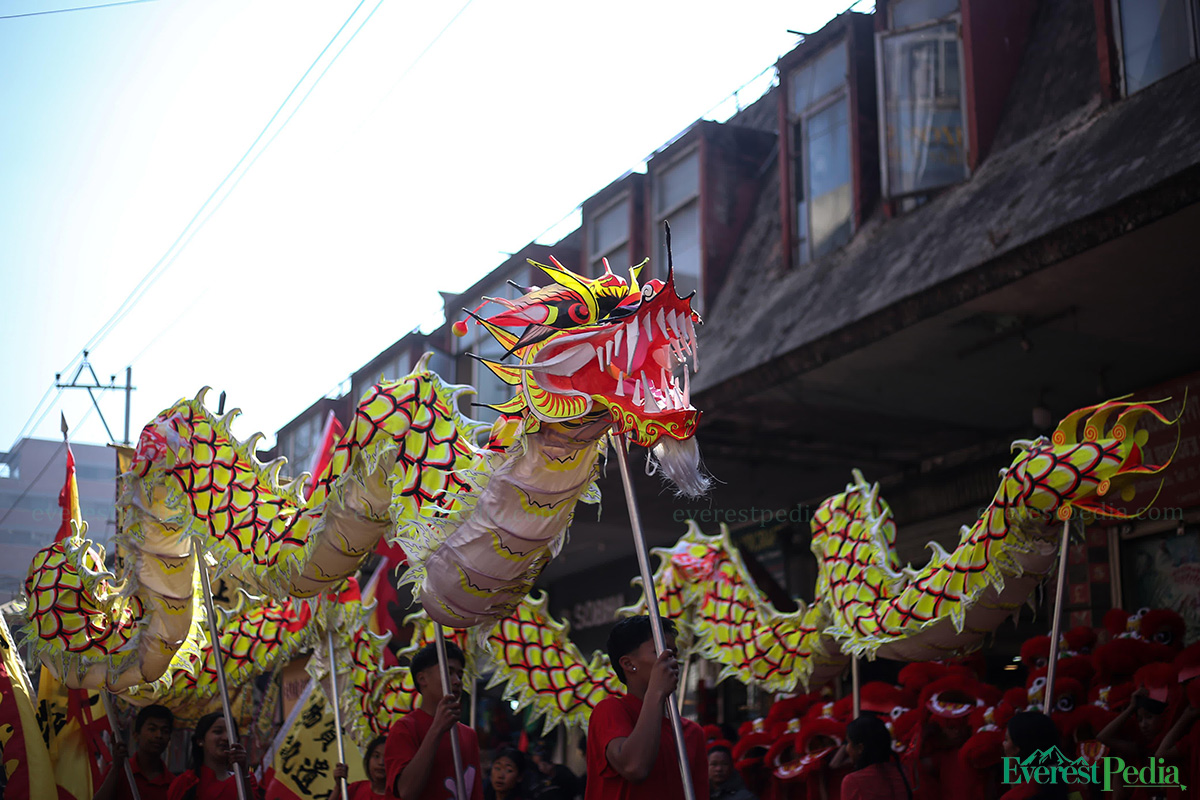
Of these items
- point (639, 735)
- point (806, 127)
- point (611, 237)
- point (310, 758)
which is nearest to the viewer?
point (639, 735)

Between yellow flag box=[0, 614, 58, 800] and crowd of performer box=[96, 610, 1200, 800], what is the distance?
58 centimetres

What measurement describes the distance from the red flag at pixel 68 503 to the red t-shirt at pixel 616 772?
14.5ft

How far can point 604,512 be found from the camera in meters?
11.7

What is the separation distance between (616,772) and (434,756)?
44.7 inches

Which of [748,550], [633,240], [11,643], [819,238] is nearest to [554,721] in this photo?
[11,643]

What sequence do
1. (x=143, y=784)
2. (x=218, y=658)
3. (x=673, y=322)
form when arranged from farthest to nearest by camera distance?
(x=143, y=784)
(x=218, y=658)
(x=673, y=322)

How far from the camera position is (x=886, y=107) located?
8.12 m

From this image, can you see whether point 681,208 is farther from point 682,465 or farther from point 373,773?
point 682,465

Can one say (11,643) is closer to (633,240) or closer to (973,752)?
(973,752)

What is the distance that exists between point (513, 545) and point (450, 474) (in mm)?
578

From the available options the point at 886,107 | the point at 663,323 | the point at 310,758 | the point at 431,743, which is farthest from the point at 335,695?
the point at 886,107

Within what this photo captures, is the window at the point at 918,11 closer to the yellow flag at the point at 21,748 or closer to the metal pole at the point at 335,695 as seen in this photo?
the metal pole at the point at 335,695

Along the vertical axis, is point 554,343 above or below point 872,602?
above

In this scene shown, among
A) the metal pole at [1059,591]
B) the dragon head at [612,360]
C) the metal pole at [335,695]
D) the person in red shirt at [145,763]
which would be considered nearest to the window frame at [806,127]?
the metal pole at [335,695]
